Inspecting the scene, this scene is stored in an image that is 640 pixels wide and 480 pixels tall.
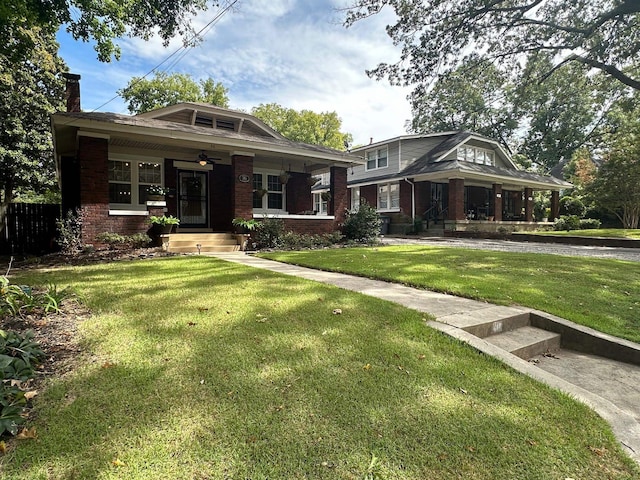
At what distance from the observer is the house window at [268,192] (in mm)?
14181

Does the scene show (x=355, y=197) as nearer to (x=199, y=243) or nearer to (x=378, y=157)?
(x=378, y=157)

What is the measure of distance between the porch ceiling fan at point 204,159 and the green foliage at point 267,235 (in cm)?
305

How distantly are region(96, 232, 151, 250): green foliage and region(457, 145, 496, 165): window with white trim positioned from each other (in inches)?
753

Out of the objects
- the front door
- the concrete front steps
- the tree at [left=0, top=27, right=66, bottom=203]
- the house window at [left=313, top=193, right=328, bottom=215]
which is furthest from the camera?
the house window at [left=313, top=193, right=328, bottom=215]

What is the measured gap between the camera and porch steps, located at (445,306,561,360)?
3584 mm

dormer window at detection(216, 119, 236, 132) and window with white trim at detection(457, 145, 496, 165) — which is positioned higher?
window with white trim at detection(457, 145, 496, 165)

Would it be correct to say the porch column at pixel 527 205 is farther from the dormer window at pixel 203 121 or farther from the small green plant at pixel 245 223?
the dormer window at pixel 203 121

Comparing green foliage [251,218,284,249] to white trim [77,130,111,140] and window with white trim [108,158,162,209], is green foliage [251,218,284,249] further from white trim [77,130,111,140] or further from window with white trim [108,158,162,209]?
white trim [77,130,111,140]

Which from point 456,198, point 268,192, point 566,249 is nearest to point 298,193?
point 268,192

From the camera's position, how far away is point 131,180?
11820mm

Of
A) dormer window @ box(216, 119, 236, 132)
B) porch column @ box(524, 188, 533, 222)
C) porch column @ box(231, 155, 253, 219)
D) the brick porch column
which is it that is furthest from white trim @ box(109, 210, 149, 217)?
porch column @ box(524, 188, 533, 222)

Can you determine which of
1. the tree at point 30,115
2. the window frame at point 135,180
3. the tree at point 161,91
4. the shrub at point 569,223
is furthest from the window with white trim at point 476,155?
the tree at point 161,91

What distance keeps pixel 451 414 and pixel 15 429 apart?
2.36 m

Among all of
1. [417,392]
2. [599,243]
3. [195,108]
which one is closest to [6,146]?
[195,108]
